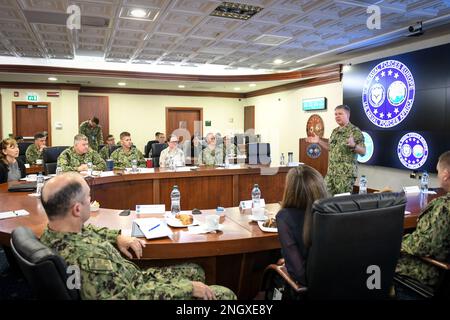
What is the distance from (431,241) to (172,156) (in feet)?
13.6

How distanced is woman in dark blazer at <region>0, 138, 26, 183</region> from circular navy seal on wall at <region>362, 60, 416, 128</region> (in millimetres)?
5306

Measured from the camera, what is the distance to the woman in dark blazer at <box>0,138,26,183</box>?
3773 millimetres

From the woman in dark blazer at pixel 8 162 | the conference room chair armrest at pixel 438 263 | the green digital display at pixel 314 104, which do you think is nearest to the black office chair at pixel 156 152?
the woman in dark blazer at pixel 8 162

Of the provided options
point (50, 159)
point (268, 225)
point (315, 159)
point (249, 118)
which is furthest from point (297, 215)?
point (249, 118)

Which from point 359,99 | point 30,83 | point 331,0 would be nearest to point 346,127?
point 331,0

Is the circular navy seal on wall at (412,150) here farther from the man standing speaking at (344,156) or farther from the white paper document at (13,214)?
the white paper document at (13,214)

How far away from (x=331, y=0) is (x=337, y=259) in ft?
10.5

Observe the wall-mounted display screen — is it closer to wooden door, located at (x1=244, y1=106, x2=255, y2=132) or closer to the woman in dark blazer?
wooden door, located at (x1=244, y1=106, x2=255, y2=132)

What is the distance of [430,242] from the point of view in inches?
73.3

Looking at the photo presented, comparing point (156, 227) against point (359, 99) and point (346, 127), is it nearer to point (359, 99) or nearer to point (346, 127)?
point (346, 127)

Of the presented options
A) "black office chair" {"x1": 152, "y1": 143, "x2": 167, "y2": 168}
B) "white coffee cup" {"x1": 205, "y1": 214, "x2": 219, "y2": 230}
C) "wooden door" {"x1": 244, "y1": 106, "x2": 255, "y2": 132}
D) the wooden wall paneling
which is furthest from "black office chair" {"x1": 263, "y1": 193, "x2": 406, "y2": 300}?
"wooden door" {"x1": 244, "y1": 106, "x2": 255, "y2": 132}

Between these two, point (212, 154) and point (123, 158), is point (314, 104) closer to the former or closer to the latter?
point (212, 154)

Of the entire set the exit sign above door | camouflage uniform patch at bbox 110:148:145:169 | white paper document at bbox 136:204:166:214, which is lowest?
white paper document at bbox 136:204:166:214

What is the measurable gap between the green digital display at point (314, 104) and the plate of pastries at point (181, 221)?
5772 mm
